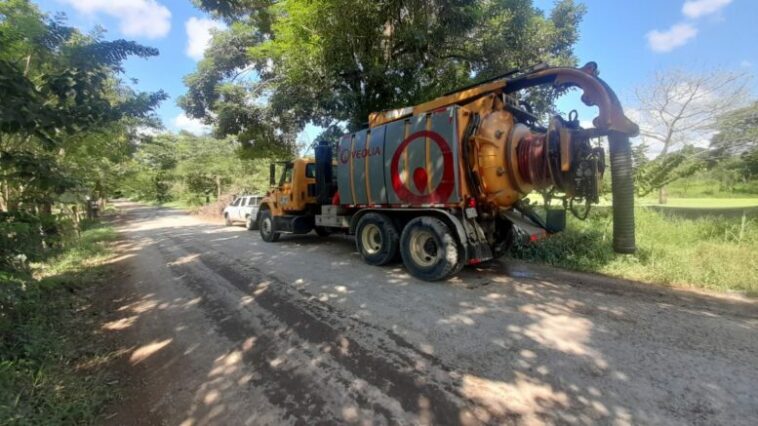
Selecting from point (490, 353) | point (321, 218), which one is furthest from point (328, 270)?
point (490, 353)

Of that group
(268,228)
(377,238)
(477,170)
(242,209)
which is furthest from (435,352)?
(242,209)

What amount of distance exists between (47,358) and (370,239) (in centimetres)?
504

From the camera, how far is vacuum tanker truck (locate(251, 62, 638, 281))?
5.04 metres

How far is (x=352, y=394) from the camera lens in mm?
2730

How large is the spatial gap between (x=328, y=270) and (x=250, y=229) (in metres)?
8.78

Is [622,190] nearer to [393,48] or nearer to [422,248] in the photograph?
[422,248]

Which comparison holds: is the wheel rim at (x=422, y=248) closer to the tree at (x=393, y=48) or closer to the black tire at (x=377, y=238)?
the black tire at (x=377, y=238)

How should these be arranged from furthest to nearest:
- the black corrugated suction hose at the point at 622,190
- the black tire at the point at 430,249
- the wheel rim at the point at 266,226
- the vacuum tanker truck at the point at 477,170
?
the wheel rim at the point at 266,226, the black tire at the point at 430,249, the vacuum tanker truck at the point at 477,170, the black corrugated suction hose at the point at 622,190

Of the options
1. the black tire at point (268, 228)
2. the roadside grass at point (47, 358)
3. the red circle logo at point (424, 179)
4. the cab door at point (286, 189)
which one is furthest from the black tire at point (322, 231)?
the roadside grass at point (47, 358)

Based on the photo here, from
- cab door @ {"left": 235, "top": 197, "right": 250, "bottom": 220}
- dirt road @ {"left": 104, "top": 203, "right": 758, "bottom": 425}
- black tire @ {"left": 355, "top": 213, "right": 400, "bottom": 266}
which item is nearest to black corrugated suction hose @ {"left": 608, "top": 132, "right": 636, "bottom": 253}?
dirt road @ {"left": 104, "top": 203, "right": 758, "bottom": 425}

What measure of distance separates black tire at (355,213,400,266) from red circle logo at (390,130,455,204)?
27.7 inches

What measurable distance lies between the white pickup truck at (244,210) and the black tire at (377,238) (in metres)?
8.74

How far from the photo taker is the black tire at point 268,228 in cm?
1037

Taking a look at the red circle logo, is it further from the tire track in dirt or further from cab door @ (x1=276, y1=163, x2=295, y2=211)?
cab door @ (x1=276, y1=163, x2=295, y2=211)
